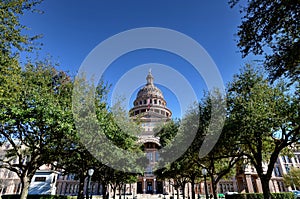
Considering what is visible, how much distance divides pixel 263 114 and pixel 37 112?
1652cm

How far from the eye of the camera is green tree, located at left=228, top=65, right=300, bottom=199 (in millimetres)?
13859

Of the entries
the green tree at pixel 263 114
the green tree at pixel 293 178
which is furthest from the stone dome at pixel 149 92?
the green tree at pixel 263 114

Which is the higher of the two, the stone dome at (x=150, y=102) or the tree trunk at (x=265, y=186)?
the stone dome at (x=150, y=102)

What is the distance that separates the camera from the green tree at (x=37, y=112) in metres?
11.7

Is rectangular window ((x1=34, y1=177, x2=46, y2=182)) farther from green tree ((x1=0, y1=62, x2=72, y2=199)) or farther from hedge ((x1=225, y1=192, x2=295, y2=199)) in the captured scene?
hedge ((x1=225, y1=192, x2=295, y2=199))

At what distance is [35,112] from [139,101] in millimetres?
74577

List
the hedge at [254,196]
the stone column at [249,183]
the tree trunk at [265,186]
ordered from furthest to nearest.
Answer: the stone column at [249,183]
the hedge at [254,196]
the tree trunk at [265,186]

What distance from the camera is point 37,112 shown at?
12.2 m

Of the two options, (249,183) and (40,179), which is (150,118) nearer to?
(249,183)

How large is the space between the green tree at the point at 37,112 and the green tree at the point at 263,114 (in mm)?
13394

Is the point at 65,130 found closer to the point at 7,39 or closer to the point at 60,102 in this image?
the point at 60,102

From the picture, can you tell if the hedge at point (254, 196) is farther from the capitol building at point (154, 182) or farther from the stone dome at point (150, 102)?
the stone dome at point (150, 102)

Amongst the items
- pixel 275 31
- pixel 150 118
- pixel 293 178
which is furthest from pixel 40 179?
pixel 293 178

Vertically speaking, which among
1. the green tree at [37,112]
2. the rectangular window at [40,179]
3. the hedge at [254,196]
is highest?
the green tree at [37,112]
